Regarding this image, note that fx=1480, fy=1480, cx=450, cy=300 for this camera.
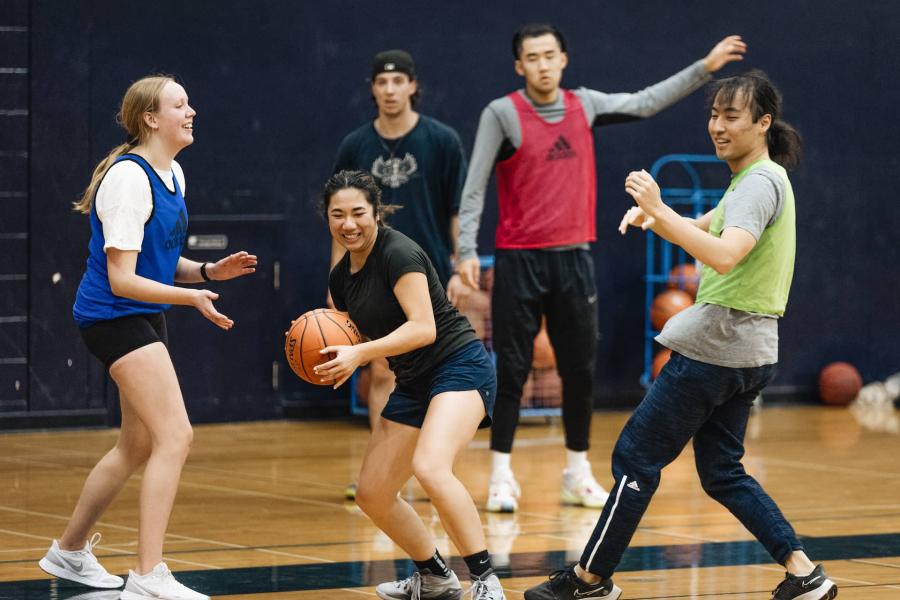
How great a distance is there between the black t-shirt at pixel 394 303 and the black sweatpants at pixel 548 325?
6.31 ft

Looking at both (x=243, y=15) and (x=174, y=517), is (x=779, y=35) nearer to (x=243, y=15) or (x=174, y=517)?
(x=243, y=15)

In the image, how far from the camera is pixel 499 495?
6.70m

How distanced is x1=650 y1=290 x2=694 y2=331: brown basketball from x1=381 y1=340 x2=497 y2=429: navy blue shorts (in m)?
5.93

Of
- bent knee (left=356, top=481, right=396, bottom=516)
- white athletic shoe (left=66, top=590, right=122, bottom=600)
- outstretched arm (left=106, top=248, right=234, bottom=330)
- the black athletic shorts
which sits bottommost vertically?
white athletic shoe (left=66, top=590, right=122, bottom=600)

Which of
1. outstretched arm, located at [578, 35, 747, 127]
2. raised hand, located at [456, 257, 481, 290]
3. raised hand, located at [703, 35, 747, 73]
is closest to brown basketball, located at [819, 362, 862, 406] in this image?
outstretched arm, located at [578, 35, 747, 127]

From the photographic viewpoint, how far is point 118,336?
4.81m

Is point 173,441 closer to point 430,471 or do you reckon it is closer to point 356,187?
point 430,471

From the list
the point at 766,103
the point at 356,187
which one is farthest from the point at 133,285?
the point at 766,103

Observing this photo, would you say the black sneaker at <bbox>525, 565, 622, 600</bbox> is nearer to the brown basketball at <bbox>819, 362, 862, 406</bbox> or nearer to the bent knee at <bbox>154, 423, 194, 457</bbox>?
the bent knee at <bbox>154, 423, 194, 457</bbox>

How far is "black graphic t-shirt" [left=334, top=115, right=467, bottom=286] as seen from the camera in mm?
6988

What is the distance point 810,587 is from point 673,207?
681 centimetres

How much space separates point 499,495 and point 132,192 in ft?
8.59

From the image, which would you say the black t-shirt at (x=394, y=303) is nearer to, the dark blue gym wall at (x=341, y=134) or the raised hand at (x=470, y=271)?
the raised hand at (x=470, y=271)

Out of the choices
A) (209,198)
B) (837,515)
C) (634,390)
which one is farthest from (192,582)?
(634,390)
